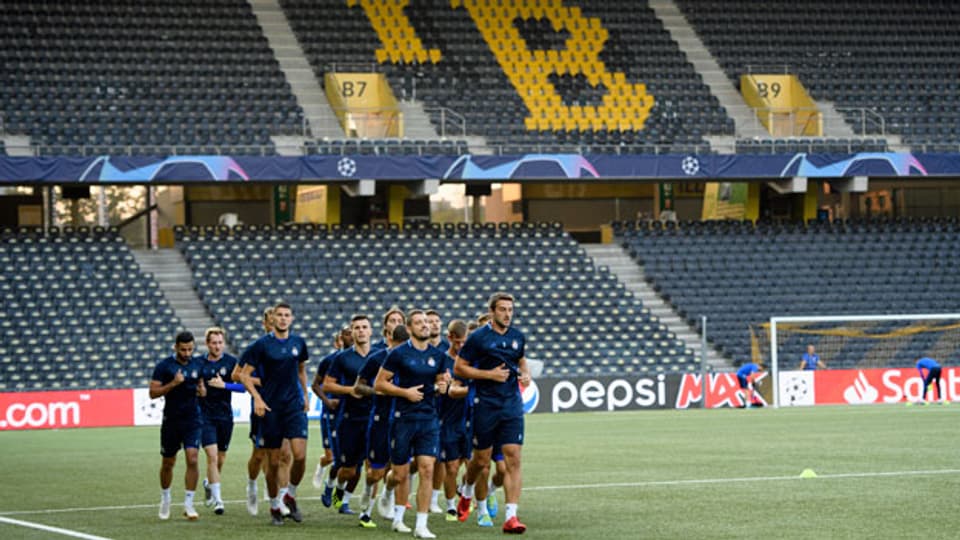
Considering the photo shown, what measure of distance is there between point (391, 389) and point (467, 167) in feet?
102

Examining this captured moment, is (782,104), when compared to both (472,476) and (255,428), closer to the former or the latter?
(472,476)

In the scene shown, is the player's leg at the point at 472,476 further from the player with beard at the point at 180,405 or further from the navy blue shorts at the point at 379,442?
the player with beard at the point at 180,405

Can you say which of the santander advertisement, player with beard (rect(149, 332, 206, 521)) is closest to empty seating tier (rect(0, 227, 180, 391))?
the santander advertisement

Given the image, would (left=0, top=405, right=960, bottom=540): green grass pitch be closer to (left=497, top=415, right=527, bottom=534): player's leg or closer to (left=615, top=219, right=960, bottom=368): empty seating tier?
(left=497, top=415, right=527, bottom=534): player's leg

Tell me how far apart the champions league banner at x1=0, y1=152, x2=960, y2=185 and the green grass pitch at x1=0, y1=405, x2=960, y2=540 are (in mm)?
12157

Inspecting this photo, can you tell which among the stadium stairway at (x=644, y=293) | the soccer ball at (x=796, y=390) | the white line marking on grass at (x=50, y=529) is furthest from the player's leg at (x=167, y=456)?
the stadium stairway at (x=644, y=293)

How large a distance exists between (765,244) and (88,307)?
65.5 ft

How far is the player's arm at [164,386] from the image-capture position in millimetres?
16594

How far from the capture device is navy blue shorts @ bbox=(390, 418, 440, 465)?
14453 mm

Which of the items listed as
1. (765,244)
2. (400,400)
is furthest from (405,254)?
(400,400)

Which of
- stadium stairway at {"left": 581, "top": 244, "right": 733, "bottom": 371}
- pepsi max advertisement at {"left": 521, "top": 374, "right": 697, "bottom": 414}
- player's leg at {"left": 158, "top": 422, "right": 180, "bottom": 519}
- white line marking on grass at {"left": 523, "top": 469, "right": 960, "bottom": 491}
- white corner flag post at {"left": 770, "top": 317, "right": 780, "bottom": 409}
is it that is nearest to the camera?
player's leg at {"left": 158, "top": 422, "right": 180, "bottom": 519}

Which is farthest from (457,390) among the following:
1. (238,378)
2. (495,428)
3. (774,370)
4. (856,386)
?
(856,386)

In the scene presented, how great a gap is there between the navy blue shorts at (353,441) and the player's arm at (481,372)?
5.09 ft

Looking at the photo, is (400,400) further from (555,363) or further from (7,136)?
(7,136)
